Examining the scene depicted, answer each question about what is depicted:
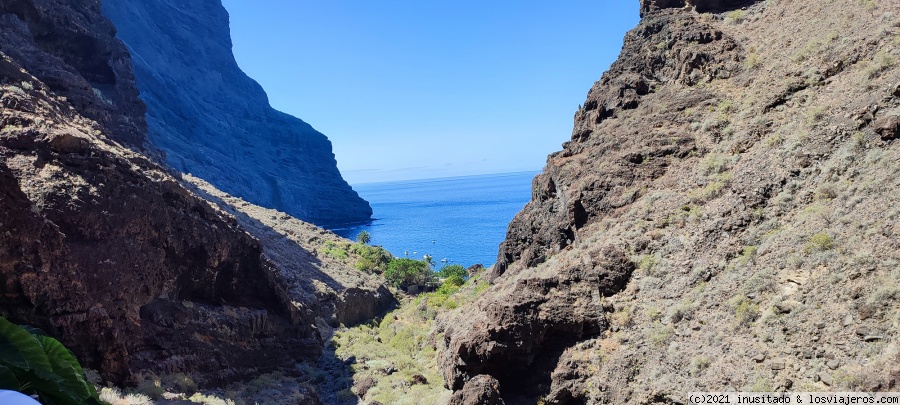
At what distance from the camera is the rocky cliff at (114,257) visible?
12.1m

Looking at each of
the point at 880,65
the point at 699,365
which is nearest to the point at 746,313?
the point at 699,365

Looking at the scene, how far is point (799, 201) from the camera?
1194cm

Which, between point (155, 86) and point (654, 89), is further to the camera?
point (155, 86)

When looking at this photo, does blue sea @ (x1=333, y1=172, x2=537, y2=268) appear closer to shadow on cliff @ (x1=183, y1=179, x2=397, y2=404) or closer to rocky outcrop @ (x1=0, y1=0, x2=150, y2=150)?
shadow on cliff @ (x1=183, y1=179, x2=397, y2=404)

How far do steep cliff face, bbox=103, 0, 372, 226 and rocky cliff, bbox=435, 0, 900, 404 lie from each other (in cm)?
11276

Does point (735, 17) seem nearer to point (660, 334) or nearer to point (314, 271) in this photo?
point (660, 334)

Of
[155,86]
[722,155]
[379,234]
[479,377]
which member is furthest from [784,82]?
[155,86]

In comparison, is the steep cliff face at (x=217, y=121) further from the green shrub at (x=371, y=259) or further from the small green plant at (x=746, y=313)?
the small green plant at (x=746, y=313)

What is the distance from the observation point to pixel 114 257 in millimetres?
14484

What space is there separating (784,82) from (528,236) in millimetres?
11827

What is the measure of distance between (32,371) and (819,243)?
495 inches

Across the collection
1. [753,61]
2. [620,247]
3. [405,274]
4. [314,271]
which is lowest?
[405,274]

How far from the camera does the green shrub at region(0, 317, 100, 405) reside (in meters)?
4.64

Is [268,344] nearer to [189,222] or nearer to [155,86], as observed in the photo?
[189,222]
